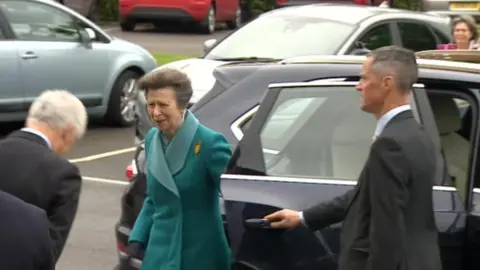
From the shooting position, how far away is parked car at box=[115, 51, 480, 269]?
4.54m

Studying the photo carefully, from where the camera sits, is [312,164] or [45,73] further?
[45,73]

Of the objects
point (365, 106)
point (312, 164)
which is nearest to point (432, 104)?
point (312, 164)

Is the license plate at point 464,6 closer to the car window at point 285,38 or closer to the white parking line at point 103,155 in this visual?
the car window at point 285,38

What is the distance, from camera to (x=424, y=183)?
3.56m

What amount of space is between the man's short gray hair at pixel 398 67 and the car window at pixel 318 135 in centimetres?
84

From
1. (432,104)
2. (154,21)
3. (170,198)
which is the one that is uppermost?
(432,104)

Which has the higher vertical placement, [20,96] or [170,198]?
[170,198]

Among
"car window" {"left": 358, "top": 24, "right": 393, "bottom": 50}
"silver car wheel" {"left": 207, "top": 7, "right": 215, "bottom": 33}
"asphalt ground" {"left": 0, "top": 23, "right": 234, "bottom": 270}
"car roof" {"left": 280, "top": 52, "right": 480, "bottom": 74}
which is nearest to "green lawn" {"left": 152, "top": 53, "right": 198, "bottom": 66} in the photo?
"asphalt ground" {"left": 0, "top": 23, "right": 234, "bottom": 270}

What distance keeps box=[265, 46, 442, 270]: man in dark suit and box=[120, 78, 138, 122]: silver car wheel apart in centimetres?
901

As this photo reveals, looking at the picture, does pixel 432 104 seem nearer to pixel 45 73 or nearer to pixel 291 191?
pixel 291 191

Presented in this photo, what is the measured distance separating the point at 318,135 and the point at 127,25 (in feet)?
71.3

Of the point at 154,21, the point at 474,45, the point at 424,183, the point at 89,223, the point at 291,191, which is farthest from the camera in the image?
the point at 154,21

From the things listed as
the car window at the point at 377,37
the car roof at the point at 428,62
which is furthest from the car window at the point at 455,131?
the car window at the point at 377,37

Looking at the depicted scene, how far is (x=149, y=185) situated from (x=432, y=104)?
4.31 feet
